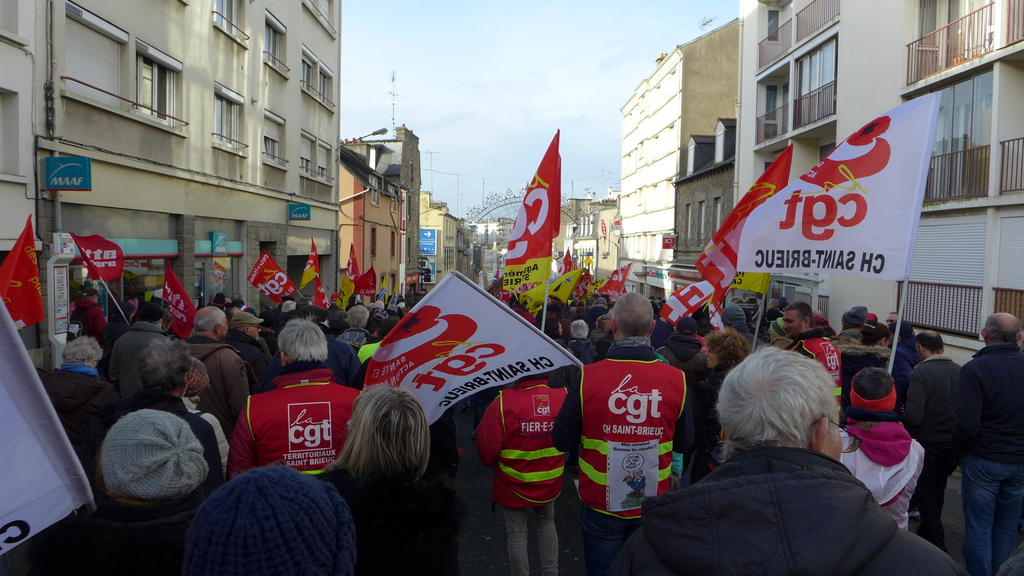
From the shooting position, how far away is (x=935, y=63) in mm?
15422

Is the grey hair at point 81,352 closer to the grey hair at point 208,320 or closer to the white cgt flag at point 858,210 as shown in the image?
the grey hair at point 208,320

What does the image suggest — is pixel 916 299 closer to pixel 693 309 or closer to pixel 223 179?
pixel 693 309

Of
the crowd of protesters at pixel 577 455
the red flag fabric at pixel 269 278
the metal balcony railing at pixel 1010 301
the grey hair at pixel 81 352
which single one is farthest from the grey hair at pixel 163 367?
the metal balcony railing at pixel 1010 301

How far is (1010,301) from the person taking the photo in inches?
510

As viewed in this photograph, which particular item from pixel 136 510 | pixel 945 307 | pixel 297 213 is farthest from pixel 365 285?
pixel 945 307

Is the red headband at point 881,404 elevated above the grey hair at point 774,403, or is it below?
below

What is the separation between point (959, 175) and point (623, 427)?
14372 millimetres

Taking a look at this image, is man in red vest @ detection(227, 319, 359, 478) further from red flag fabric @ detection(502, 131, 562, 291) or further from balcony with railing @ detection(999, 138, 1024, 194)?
balcony with railing @ detection(999, 138, 1024, 194)

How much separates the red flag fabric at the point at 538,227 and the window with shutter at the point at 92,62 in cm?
656

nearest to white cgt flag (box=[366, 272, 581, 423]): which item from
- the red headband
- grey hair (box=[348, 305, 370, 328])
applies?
the red headband

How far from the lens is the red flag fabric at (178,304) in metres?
8.56

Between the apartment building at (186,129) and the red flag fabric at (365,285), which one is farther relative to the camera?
the red flag fabric at (365,285)

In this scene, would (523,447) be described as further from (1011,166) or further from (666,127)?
(666,127)

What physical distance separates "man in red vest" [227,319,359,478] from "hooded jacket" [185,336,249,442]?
1.37 meters
